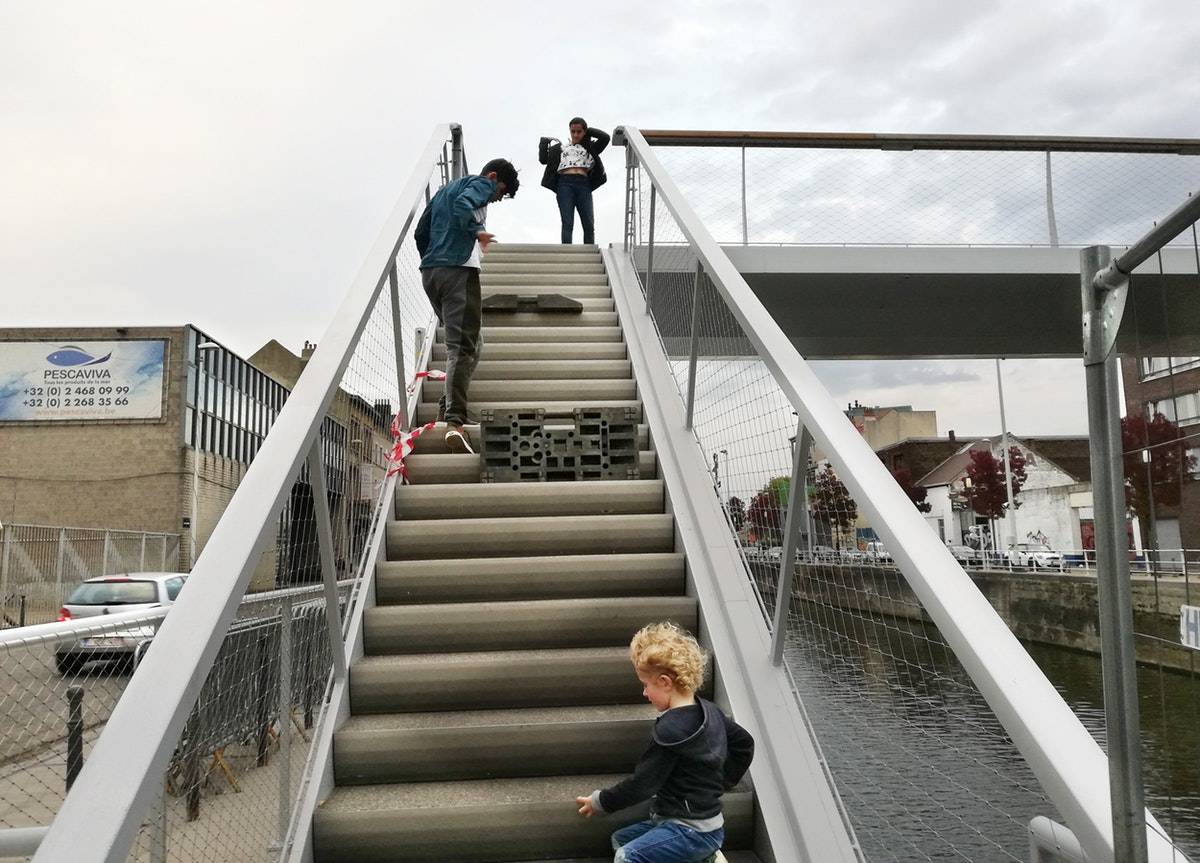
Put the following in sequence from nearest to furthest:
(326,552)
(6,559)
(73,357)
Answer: (326,552) < (6,559) < (73,357)

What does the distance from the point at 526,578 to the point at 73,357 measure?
26.0m

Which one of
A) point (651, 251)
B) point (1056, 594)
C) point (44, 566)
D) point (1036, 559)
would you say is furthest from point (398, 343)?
point (44, 566)

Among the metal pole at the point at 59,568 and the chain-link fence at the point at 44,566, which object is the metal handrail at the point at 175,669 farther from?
the metal pole at the point at 59,568

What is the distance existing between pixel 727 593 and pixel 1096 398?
6.51 ft

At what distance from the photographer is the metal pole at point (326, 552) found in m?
2.52

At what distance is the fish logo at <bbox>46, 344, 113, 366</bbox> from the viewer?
25.0 meters

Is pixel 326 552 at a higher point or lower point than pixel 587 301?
lower

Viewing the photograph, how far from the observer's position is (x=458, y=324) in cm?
462

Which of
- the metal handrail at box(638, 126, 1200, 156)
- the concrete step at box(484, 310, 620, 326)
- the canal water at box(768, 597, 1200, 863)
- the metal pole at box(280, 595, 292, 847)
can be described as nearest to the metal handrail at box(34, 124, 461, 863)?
the metal pole at box(280, 595, 292, 847)

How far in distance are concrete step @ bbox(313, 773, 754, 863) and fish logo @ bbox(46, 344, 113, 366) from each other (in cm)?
2611

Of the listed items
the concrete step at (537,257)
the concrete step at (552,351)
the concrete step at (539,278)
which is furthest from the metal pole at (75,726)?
the concrete step at (537,257)

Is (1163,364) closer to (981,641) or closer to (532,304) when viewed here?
(981,641)

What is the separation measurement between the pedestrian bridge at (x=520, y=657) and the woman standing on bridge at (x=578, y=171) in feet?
12.6

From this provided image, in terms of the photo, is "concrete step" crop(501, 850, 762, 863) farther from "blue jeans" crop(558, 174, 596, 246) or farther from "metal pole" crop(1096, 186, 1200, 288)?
"blue jeans" crop(558, 174, 596, 246)
